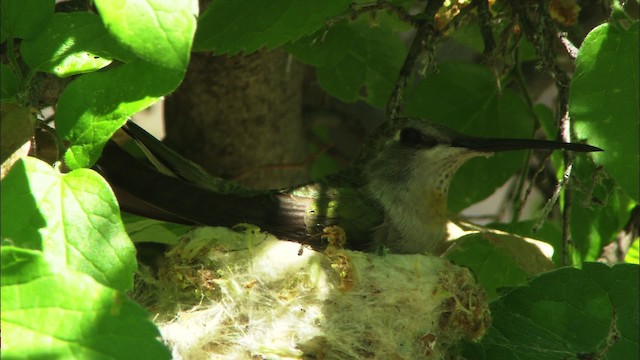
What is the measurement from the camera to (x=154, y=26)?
1.33 meters

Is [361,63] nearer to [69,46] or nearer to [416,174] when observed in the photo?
[416,174]

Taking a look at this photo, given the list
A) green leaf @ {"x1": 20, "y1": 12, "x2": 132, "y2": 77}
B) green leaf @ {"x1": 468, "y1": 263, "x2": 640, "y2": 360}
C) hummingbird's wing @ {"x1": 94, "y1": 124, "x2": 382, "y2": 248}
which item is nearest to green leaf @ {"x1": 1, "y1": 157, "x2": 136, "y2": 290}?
green leaf @ {"x1": 20, "y1": 12, "x2": 132, "y2": 77}

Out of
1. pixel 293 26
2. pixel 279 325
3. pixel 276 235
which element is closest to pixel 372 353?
pixel 279 325

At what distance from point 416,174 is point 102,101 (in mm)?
1409

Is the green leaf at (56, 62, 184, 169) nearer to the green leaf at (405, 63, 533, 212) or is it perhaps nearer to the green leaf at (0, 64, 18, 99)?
the green leaf at (0, 64, 18, 99)

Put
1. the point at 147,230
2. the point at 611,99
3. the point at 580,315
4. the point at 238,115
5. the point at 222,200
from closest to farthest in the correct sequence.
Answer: the point at 611,99 < the point at 580,315 < the point at 147,230 < the point at 222,200 < the point at 238,115

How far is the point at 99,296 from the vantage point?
129cm

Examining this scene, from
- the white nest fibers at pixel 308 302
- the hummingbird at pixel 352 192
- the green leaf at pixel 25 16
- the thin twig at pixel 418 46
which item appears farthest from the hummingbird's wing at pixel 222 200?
the green leaf at pixel 25 16

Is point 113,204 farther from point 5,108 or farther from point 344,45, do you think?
point 344,45

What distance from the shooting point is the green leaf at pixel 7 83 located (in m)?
1.67

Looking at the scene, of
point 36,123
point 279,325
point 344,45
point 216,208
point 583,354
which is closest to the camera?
point 36,123

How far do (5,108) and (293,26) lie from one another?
2.59 feet

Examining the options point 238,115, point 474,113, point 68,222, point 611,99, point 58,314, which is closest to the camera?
point 58,314

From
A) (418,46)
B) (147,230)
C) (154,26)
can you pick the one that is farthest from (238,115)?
(154,26)
